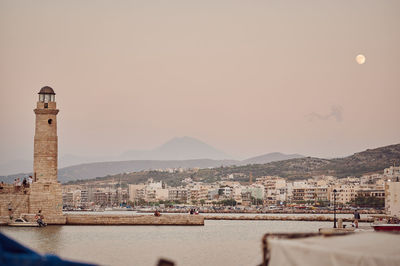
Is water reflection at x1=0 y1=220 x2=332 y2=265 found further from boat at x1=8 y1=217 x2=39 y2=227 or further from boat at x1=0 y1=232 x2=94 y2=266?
boat at x1=0 y1=232 x2=94 y2=266

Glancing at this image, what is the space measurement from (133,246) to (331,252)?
26.2 meters

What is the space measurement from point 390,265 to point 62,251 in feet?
77.3

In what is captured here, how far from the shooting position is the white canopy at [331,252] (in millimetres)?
7926

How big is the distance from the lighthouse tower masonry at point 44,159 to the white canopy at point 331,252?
34.2m

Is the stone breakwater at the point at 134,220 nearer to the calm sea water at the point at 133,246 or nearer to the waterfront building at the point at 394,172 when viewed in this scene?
the calm sea water at the point at 133,246

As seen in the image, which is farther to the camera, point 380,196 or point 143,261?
point 380,196

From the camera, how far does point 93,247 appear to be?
32.3 m

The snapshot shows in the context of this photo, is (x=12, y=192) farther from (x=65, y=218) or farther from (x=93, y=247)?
(x=93, y=247)

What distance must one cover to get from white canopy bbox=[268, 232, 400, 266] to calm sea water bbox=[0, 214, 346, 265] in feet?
56.3

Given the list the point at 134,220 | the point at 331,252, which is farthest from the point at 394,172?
the point at 331,252

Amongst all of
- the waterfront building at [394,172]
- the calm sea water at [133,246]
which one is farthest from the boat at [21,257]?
the waterfront building at [394,172]

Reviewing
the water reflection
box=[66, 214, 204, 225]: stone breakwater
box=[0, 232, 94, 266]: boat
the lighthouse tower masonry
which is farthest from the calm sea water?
box=[0, 232, 94, 266]: boat

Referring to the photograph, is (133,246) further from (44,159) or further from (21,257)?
(21,257)

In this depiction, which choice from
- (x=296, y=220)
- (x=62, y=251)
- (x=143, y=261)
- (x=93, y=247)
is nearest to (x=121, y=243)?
(x=93, y=247)
